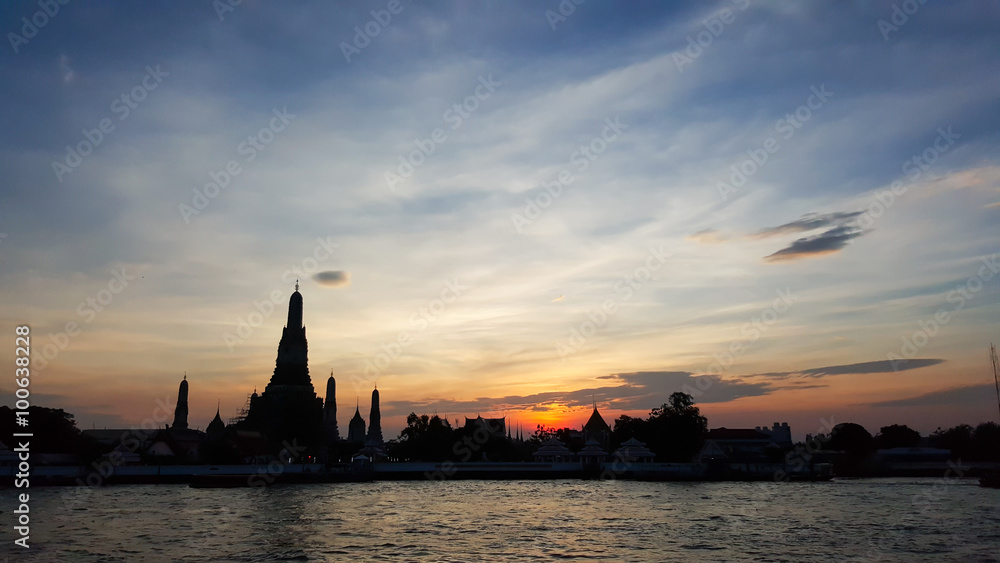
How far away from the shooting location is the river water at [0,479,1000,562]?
29.0m

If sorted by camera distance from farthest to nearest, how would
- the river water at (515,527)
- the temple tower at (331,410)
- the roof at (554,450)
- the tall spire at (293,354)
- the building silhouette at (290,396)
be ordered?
the temple tower at (331,410) → the tall spire at (293,354) → the building silhouette at (290,396) → the roof at (554,450) → the river water at (515,527)

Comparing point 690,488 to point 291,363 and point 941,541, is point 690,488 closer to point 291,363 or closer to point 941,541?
point 941,541

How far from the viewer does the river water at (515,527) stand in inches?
1141

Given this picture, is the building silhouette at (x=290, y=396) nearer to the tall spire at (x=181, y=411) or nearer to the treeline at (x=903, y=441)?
the tall spire at (x=181, y=411)

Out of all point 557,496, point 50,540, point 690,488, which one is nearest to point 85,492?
point 50,540

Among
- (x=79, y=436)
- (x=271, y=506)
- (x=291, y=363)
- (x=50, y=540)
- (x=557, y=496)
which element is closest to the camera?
(x=50, y=540)

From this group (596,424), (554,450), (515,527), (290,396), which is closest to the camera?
(515,527)

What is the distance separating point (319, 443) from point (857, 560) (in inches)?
3823

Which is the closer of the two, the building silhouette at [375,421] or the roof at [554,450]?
the roof at [554,450]

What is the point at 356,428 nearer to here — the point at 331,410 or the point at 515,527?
the point at 331,410

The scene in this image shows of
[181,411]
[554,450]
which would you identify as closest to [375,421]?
[181,411]

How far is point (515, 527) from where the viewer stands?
37.3m

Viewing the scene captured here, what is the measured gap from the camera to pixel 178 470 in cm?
8125

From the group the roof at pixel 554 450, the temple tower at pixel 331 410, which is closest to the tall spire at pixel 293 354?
the temple tower at pixel 331 410
